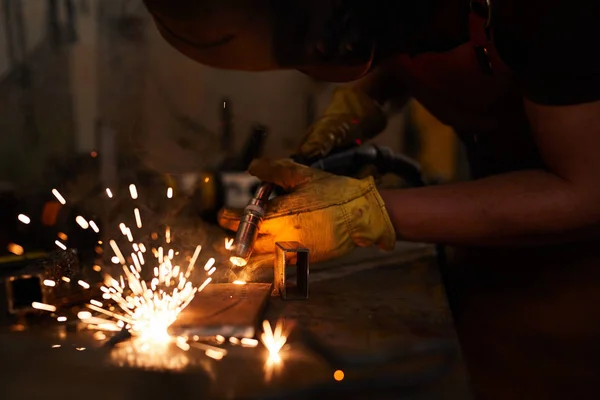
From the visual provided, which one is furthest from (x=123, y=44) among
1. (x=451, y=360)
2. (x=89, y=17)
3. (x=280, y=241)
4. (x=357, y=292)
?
(x=451, y=360)

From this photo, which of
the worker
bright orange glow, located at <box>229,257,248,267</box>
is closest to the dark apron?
the worker

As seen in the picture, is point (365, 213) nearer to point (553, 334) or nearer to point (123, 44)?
point (553, 334)

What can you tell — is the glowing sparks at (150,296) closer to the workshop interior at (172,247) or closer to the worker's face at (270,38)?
the workshop interior at (172,247)

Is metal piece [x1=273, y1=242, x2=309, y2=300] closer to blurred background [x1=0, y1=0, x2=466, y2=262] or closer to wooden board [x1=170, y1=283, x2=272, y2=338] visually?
wooden board [x1=170, y1=283, x2=272, y2=338]

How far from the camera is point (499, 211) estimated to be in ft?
3.88

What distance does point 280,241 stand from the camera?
1.23 metres

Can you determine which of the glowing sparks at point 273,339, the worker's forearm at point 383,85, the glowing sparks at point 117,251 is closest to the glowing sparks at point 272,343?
the glowing sparks at point 273,339

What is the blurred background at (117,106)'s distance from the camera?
1.91 meters

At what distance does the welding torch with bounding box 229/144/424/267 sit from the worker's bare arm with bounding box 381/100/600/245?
30 centimetres

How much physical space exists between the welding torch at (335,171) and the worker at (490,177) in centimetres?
6

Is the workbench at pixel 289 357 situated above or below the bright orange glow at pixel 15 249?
below

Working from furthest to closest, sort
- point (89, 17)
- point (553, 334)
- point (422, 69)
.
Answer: point (89, 17), point (422, 69), point (553, 334)

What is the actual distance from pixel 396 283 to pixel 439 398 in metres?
0.57

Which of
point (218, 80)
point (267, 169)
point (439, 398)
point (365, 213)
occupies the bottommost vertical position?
point (439, 398)
